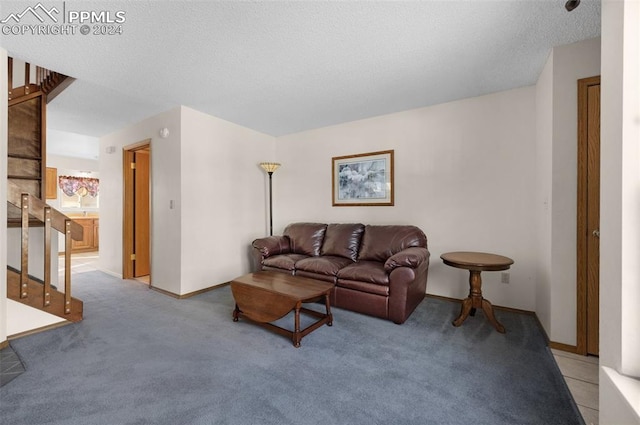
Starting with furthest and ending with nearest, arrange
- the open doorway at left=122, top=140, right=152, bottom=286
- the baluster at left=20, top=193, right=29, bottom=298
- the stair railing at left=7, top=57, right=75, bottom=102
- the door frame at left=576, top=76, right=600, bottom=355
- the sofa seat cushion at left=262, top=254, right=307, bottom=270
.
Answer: the open doorway at left=122, top=140, right=152, bottom=286 < the sofa seat cushion at left=262, top=254, right=307, bottom=270 < the stair railing at left=7, top=57, right=75, bottom=102 < the baluster at left=20, top=193, right=29, bottom=298 < the door frame at left=576, top=76, right=600, bottom=355

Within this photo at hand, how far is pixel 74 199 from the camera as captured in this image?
266 inches

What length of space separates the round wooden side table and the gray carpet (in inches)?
3.7

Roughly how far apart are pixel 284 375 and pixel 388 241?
1861 mm

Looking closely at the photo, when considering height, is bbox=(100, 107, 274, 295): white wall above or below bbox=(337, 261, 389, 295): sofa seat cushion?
above

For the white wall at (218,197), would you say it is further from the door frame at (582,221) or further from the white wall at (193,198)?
the door frame at (582,221)

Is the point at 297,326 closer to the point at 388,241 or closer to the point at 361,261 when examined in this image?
the point at 361,261

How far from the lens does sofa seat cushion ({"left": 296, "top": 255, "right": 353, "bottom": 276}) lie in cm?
284

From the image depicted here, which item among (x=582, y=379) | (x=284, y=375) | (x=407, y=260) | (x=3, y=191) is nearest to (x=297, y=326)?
(x=284, y=375)

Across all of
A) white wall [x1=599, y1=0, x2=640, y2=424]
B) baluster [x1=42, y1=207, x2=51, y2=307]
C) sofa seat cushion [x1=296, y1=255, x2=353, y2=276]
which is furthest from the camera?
sofa seat cushion [x1=296, y1=255, x2=353, y2=276]

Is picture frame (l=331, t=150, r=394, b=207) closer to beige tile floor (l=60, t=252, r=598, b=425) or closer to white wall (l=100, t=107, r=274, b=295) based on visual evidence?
white wall (l=100, t=107, r=274, b=295)

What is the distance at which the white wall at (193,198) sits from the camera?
3.26m

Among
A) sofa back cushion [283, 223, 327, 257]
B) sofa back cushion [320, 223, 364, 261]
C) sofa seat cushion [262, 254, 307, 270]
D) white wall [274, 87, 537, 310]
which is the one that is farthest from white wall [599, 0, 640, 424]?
sofa back cushion [283, 223, 327, 257]

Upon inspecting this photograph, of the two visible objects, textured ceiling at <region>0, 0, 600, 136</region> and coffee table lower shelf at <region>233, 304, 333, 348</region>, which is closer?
textured ceiling at <region>0, 0, 600, 136</region>

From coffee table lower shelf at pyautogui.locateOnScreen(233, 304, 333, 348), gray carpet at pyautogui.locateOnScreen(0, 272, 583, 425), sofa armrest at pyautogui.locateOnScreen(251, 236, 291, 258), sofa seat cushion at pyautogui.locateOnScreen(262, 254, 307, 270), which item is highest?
sofa armrest at pyautogui.locateOnScreen(251, 236, 291, 258)
